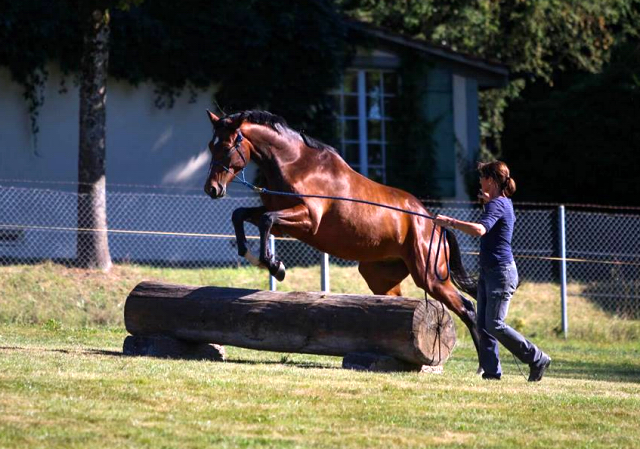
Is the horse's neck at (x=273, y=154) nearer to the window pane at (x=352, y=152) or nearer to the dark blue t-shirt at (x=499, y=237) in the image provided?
the dark blue t-shirt at (x=499, y=237)

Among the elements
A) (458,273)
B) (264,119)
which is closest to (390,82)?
(458,273)

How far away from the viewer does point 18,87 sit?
1942 centimetres

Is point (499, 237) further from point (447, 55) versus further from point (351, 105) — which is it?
point (447, 55)

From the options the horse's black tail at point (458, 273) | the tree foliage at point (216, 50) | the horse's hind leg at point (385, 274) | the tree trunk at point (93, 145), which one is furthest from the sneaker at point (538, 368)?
the tree foliage at point (216, 50)

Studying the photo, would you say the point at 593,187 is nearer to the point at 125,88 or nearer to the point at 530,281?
the point at 530,281

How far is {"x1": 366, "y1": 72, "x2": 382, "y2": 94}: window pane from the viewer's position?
904 inches

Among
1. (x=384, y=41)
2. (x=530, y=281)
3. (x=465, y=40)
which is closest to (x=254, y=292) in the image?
(x=530, y=281)

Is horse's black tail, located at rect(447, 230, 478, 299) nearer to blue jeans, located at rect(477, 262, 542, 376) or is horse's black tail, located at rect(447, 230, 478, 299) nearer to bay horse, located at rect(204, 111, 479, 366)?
bay horse, located at rect(204, 111, 479, 366)

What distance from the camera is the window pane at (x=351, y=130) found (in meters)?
22.5

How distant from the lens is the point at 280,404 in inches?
334

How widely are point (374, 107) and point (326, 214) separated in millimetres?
11719

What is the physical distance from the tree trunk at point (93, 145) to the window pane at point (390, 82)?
706 cm

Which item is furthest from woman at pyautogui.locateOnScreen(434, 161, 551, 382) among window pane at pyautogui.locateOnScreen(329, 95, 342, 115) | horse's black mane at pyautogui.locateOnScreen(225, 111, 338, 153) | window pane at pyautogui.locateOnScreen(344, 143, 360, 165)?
window pane at pyautogui.locateOnScreen(344, 143, 360, 165)

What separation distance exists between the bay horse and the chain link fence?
19.5 feet
